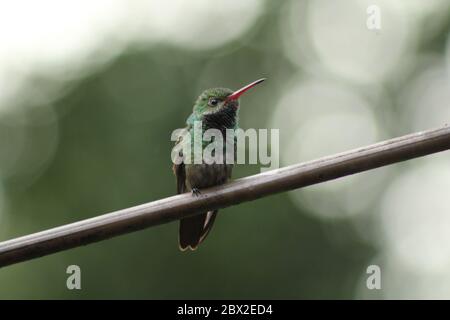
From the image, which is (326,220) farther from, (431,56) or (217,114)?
(217,114)

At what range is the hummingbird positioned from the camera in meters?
5.72

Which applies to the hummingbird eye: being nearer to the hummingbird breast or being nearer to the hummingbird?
the hummingbird

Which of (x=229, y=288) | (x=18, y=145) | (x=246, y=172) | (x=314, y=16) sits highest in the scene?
(x=314, y=16)

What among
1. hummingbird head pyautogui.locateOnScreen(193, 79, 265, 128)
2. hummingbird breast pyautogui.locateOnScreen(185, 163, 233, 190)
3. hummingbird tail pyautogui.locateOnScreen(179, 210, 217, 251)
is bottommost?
hummingbird tail pyautogui.locateOnScreen(179, 210, 217, 251)

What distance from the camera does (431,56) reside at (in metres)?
21.6

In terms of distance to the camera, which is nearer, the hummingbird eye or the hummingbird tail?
the hummingbird tail

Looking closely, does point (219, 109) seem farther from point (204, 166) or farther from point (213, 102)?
point (204, 166)

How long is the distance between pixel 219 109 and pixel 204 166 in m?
0.65

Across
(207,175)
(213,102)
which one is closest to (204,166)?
(207,175)

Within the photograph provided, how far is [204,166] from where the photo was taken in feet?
18.7

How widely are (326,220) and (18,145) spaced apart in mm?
8437

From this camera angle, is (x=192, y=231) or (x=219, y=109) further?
(x=219, y=109)

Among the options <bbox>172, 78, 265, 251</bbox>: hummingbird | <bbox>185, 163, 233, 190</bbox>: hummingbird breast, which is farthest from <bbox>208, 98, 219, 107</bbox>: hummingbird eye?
<bbox>185, 163, 233, 190</bbox>: hummingbird breast

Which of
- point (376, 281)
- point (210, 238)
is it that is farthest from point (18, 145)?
point (376, 281)
